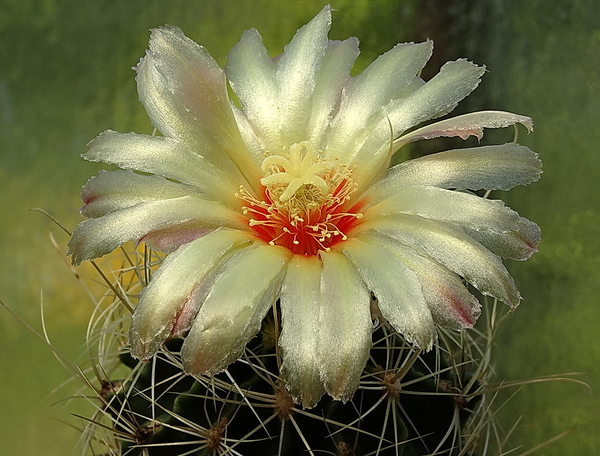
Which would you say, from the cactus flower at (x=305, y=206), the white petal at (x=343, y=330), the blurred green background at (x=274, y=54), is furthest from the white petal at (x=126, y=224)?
the blurred green background at (x=274, y=54)

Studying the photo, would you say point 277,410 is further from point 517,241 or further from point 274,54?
point 274,54

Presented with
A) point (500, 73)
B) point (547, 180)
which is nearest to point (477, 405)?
point (547, 180)

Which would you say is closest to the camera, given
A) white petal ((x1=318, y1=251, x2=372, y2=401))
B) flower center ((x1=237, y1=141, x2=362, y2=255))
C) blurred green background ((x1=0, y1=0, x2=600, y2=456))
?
white petal ((x1=318, y1=251, x2=372, y2=401))

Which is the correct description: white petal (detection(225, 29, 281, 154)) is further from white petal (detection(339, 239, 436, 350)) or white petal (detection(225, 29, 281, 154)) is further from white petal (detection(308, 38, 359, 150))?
white petal (detection(339, 239, 436, 350))

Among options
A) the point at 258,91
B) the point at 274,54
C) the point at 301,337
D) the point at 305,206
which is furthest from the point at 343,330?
the point at 274,54

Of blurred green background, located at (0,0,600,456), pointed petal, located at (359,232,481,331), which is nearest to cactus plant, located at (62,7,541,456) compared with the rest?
pointed petal, located at (359,232,481,331)

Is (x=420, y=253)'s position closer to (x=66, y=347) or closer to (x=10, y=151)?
(x=66, y=347)

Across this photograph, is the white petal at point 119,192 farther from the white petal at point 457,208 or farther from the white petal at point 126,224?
the white petal at point 457,208
